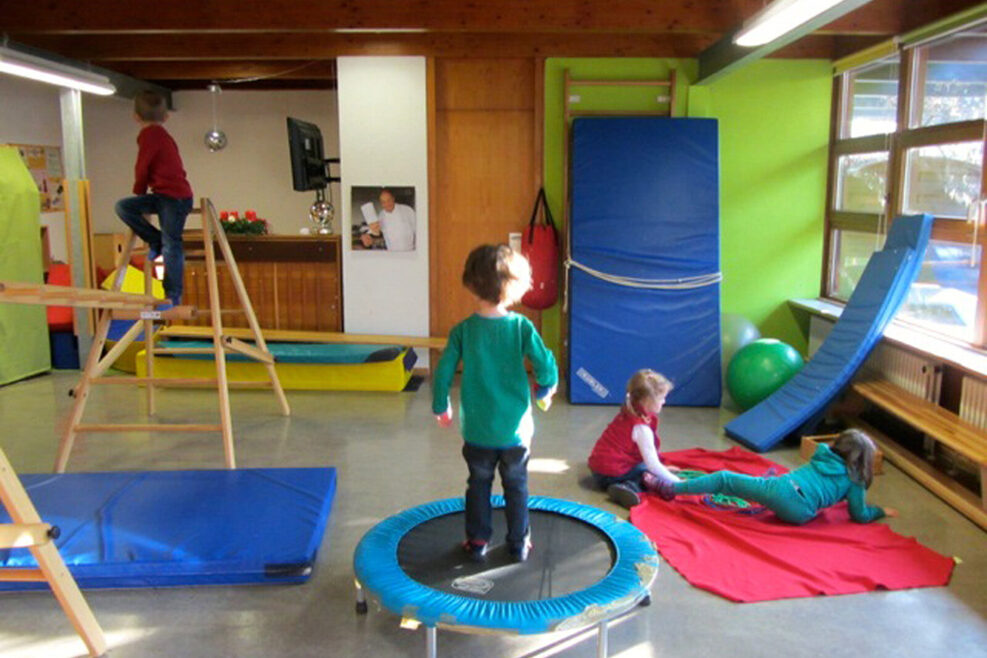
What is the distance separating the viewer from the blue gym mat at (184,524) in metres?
3.52

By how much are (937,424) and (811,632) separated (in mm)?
2130

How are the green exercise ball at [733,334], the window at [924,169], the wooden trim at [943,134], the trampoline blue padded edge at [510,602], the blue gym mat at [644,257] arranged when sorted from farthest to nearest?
the green exercise ball at [733,334]
the blue gym mat at [644,257]
the window at [924,169]
the wooden trim at [943,134]
the trampoline blue padded edge at [510,602]

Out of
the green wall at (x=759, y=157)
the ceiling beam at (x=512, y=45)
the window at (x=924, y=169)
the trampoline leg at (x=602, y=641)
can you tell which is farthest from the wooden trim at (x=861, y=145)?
the trampoline leg at (x=602, y=641)

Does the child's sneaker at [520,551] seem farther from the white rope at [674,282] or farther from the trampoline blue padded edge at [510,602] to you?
the white rope at [674,282]

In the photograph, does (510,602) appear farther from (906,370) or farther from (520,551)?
(906,370)

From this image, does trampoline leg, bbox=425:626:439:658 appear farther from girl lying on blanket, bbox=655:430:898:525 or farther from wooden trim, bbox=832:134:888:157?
wooden trim, bbox=832:134:888:157

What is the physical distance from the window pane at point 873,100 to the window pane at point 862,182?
0.21 m

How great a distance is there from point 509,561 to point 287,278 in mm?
5280

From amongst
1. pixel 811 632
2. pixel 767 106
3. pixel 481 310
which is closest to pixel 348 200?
pixel 767 106

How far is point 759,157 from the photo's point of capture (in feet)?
24.1

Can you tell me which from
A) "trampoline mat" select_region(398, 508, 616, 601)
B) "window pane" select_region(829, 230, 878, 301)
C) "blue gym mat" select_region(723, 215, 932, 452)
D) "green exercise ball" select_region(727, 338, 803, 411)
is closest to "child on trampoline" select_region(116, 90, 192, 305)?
"trampoline mat" select_region(398, 508, 616, 601)

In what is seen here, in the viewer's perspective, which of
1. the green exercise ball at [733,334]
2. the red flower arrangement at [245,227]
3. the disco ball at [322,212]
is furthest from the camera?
the disco ball at [322,212]

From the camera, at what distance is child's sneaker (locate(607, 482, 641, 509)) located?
4.47m

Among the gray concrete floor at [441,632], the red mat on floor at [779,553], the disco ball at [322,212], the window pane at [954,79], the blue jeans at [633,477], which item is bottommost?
the gray concrete floor at [441,632]
